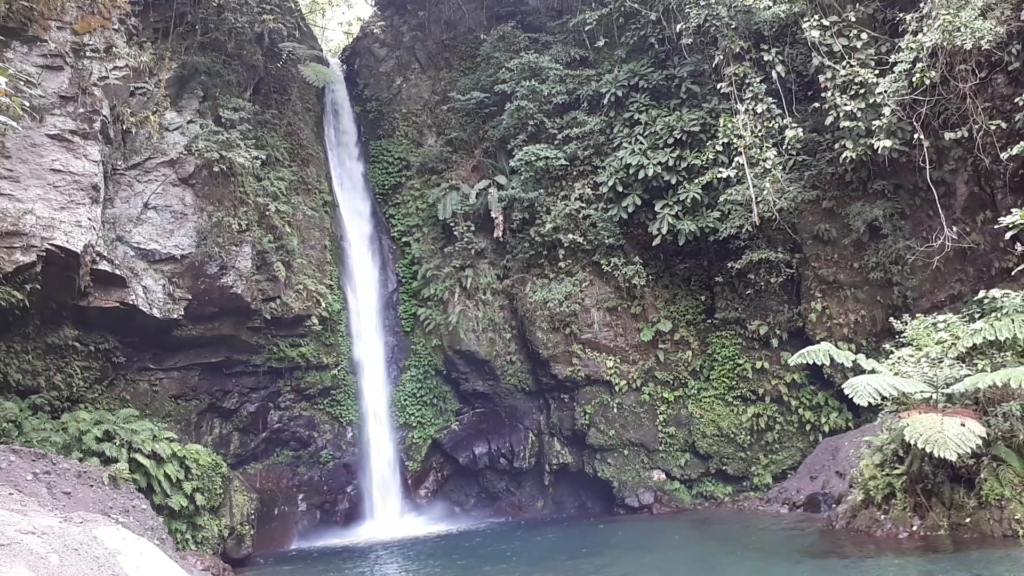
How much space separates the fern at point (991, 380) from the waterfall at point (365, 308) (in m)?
9.15

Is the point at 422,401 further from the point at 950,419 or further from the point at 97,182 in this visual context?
the point at 950,419

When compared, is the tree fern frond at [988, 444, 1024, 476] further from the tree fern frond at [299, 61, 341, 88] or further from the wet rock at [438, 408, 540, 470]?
the tree fern frond at [299, 61, 341, 88]

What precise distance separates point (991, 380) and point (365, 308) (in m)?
10.6

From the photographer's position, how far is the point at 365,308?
543 inches

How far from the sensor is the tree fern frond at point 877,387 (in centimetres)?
719

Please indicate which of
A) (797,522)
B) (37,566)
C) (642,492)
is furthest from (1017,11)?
(37,566)

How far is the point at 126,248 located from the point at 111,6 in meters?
4.54

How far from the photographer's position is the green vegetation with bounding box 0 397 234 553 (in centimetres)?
832

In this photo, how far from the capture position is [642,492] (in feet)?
39.2

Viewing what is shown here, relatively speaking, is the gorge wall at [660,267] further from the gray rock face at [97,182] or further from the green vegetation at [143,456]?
the gray rock face at [97,182]

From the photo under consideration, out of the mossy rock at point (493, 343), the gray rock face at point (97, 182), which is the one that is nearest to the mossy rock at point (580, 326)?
the mossy rock at point (493, 343)

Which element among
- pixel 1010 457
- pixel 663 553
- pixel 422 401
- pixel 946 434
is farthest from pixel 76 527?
pixel 1010 457

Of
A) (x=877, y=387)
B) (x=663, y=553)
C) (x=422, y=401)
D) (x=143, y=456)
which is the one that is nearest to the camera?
(x=877, y=387)

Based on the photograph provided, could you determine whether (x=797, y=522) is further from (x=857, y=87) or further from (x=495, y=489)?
(x=857, y=87)
